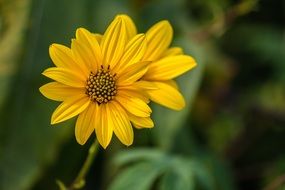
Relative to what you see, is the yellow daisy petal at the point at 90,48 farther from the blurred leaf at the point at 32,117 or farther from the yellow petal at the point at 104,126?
the blurred leaf at the point at 32,117

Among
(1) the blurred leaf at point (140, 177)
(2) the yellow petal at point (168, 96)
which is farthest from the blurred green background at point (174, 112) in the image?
(2) the yellow petal at point (168, 96)

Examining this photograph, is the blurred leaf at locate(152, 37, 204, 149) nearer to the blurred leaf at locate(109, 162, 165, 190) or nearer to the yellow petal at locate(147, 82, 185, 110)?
the blurred leaf at locate(109, 162, 165, 190)

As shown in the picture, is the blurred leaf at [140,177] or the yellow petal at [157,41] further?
the blurred leaf at [140,177]

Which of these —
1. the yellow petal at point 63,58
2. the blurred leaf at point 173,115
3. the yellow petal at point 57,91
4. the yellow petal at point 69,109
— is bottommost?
the blurred leaf at point 173,115

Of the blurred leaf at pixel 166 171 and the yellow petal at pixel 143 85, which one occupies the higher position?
the yellow petal at pixel 143 85

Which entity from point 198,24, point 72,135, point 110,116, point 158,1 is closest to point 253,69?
point 198,24

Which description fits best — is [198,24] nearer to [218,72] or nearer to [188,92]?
[218,72]

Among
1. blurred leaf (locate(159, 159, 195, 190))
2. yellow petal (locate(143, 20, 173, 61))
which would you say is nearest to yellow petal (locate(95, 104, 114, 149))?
yellow petal (locate(143, 20, 173, 61))

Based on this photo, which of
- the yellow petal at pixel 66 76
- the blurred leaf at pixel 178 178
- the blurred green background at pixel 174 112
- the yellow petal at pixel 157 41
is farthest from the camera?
the blurred green background at pixel 174 112
